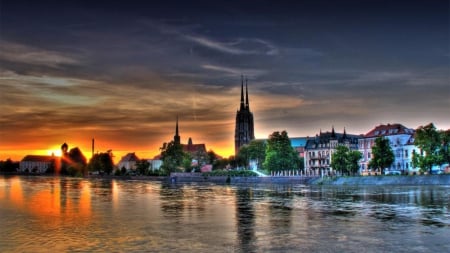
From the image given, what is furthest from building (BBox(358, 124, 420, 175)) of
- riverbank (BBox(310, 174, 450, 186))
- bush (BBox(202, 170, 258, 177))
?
bush (BBox(202, 170, 258, 177))

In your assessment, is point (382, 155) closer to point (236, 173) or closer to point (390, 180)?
point (390, 180)

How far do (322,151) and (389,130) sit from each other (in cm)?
3168

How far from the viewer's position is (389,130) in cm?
16362

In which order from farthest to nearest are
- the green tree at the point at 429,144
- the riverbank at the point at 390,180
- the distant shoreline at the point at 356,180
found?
1. the green tree at the point at 429,144
2. the distant shoreline at the point at 356,180
3. the riverbank at the point at 390,180

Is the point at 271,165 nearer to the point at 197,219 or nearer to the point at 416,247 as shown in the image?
the point at 197,219

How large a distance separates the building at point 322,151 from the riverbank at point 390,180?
57.1 m

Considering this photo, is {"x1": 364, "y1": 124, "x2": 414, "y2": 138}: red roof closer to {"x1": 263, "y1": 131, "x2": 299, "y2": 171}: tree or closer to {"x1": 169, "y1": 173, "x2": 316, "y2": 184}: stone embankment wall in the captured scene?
{"x1": 263, "y1": 131, "x2": 299, "y2": 171}: tree

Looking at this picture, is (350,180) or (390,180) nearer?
(390,180)

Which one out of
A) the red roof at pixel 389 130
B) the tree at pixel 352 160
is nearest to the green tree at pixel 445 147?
the tree at pixel 352 160

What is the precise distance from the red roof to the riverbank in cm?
3975

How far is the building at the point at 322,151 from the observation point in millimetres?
187625

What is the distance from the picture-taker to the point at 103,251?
28656mm

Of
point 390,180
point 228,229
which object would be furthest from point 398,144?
point 228,229

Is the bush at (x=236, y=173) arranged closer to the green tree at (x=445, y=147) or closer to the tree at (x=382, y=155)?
the tree at (x=382, y=155)
